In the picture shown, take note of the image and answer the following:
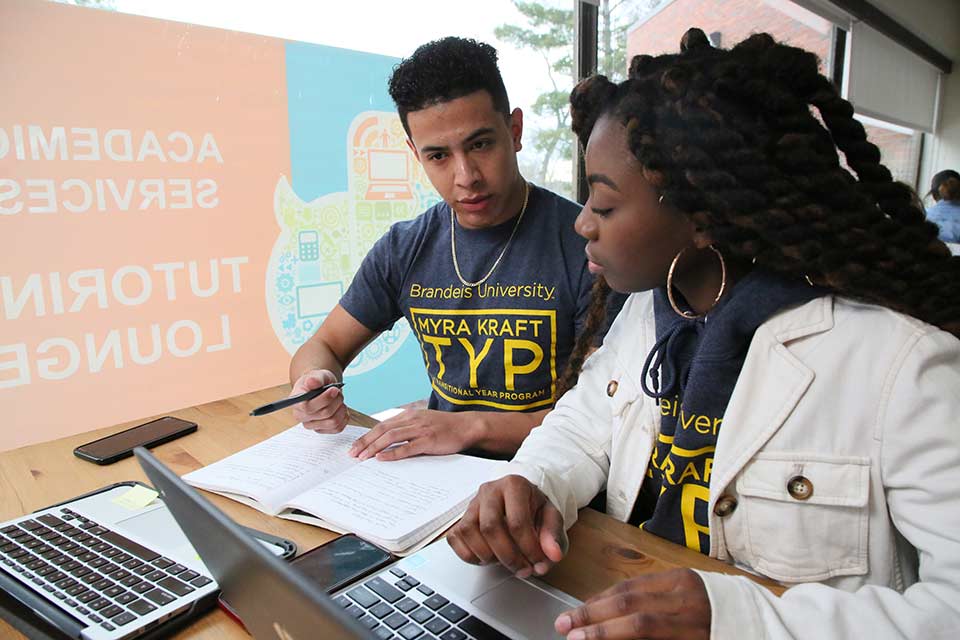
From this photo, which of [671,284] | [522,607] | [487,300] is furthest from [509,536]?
[487,300]

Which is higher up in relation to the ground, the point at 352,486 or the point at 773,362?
the point at 773,362

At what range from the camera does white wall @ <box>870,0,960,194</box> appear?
691cm

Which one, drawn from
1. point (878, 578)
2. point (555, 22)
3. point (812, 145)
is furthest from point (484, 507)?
point (555, 22)

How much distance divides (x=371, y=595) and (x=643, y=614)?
0.90ft

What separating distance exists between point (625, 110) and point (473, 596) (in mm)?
609

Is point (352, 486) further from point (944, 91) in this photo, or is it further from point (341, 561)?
point (944, 91)

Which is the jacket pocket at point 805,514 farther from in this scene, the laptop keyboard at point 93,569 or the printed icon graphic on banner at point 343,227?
the printed icon graphic on banner at point 343,227

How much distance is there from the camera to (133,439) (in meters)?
1.09

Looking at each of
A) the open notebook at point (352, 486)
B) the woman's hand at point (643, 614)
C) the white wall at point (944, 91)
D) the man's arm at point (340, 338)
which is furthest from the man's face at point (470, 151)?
the white wall at point (944, 91)

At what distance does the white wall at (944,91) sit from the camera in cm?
691

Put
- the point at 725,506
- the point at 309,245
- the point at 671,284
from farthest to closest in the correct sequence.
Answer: the point at 309,245, the point at 671,284, the point at 725,506

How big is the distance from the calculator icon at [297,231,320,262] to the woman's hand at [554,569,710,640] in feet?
6.40

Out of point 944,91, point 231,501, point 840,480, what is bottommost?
point 231,501

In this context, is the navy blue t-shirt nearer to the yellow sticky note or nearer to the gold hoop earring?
the gold hoop earring
